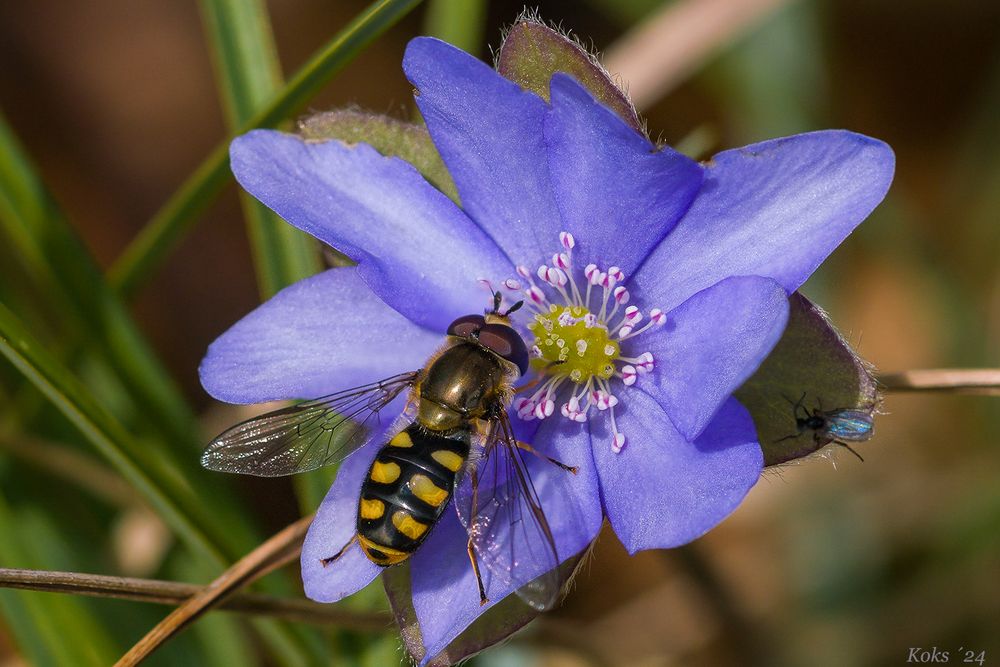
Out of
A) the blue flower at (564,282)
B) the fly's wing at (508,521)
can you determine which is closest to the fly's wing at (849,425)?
the blue flower at (564,282)

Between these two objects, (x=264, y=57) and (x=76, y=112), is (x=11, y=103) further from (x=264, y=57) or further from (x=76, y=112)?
(x=264, y=57)

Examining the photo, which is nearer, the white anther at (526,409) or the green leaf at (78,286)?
the white anther at (526,409)

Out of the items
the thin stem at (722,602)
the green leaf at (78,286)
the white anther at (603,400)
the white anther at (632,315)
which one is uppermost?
the green leaf at (78,286)

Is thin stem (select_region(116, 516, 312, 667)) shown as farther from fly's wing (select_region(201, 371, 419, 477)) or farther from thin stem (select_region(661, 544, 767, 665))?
thin stem (select_region(661, 544, 767, 665))

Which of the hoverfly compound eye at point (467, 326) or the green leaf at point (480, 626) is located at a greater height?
the hoverfly compound eye at point (467, 326)

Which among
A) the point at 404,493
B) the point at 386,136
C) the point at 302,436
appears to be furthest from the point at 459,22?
the point at 404,493

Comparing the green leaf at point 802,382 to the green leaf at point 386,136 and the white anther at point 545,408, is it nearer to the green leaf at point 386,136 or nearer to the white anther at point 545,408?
the white anther at point 545,408

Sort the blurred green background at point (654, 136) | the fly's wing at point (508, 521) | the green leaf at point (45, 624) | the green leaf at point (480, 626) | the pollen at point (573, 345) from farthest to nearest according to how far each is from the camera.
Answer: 1. the blurred green background at point (654, 136)
2. the green leaf at point (45, 624)
3. the pollen at point (573, 345)
4. the green leaf at point (480, 626)
5. the fly's wing at point (508, 521)

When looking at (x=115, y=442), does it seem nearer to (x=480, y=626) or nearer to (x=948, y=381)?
(x=480, y=626)
